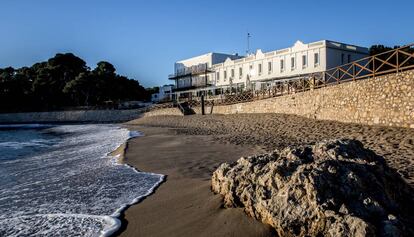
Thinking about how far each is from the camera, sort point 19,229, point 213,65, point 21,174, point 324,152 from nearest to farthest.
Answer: point 324,152 < point 19,229 < point 21,174 < point 213,65

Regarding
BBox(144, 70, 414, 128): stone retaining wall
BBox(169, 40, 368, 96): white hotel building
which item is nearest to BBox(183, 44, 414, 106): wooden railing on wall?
BBox(144, 70, 414, 128): stone retaining wall

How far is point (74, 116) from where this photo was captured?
197ft

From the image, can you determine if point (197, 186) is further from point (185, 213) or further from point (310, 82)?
point (310, 82)

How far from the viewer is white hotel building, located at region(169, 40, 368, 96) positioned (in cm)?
3444

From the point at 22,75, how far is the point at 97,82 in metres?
25.1

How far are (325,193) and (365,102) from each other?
14107 mm

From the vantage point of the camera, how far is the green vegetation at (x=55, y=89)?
67.2 metres

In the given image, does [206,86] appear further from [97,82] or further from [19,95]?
[19,95]

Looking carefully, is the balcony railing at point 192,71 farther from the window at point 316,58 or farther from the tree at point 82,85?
the window at point 316,58

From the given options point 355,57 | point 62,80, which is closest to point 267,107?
point 355,57

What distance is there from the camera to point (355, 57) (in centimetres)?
3716

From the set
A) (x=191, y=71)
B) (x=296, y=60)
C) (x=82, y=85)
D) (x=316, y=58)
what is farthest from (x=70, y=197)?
(x=82, y=85)

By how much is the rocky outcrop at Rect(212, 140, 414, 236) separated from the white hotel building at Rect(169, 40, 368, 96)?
32117 millimetres

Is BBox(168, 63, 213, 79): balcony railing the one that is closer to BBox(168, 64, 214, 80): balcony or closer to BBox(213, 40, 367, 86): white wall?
BBox(168, 64, 214, 80): balcony
